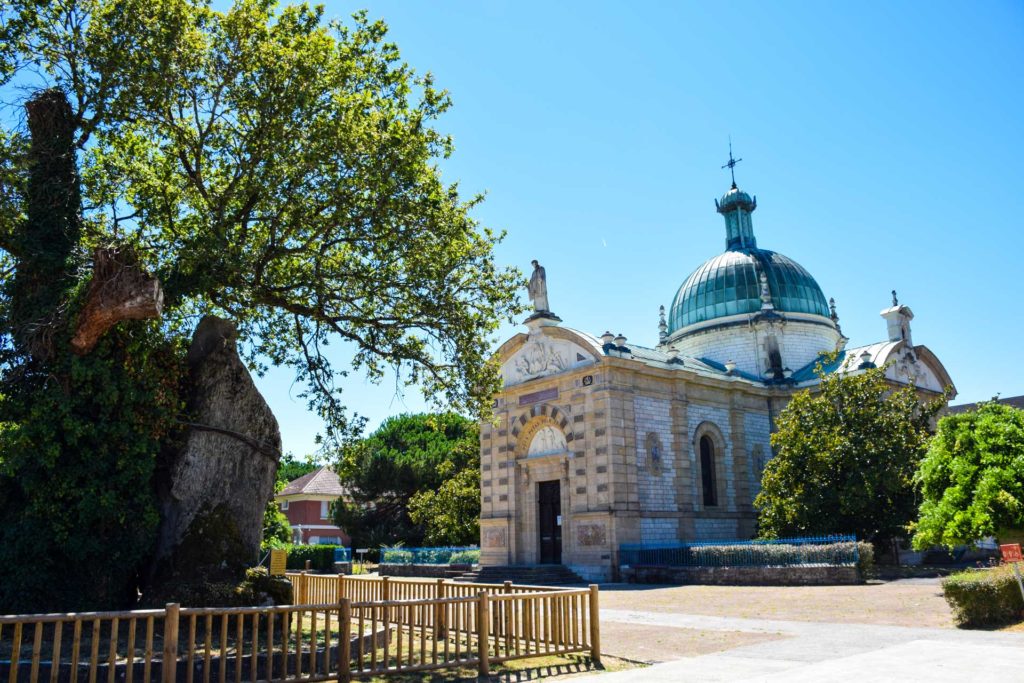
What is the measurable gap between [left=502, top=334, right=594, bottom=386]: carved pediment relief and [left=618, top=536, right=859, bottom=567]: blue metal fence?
7.05 metres

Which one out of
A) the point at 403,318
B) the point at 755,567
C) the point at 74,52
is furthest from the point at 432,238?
the point at 755,567

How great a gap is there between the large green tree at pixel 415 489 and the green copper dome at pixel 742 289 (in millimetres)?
12951

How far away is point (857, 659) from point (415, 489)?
1471 inches

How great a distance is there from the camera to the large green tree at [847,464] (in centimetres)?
2498

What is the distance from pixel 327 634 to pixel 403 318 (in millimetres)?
8240

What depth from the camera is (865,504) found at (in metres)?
24.4

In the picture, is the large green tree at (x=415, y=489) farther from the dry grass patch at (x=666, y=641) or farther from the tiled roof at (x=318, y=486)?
the dry grass patch at (x=666, y=641)

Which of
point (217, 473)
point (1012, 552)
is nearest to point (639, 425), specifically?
point (1012, 552)

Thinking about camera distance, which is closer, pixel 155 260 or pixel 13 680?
pixel 13 680

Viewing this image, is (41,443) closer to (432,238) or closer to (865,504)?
(432,238)

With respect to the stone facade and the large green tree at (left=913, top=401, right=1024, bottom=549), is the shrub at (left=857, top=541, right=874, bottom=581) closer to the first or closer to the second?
the large green tree at (left=913, top=401, right=1024, bottom=549)

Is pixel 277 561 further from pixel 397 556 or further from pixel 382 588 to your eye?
pixel 397 556

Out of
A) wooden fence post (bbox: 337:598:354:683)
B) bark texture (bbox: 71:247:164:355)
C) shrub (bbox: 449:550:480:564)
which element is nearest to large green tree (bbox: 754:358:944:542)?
shrub (bbox: 449:550:480:564)

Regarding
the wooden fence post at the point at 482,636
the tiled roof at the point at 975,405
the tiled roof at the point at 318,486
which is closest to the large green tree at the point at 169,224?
the wooden fence post at the point at 482,636
